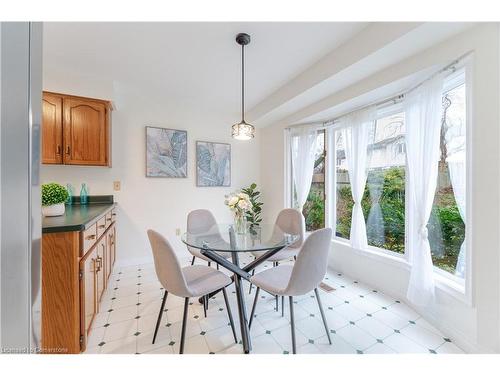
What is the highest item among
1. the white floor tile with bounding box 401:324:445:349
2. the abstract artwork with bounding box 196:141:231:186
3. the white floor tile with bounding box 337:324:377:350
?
the abstract artwork with bounding box 196:141:231:186

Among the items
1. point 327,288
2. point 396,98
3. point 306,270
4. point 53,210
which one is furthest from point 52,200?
point 396,98

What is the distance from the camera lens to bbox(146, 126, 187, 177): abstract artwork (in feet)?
10.2

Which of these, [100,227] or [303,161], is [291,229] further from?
[100,227]

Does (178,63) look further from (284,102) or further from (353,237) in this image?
(353,237)

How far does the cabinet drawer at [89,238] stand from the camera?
56.8 inches

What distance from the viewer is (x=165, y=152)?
10.5ft

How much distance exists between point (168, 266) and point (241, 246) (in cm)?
52

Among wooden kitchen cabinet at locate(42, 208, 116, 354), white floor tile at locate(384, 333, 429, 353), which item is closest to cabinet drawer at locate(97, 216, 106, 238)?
wooden kitchen cabinet at locate(42, 208, 116, 354)

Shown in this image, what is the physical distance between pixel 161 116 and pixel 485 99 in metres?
3.42

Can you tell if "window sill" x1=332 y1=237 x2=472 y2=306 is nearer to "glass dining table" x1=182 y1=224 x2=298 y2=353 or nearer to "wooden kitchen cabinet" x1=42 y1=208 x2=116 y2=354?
"glass dining table" x1=182 y1=224 x2=298 y2=353

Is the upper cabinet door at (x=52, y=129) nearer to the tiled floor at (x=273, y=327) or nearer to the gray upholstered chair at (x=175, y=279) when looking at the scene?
the tiled floor at (x=273, y=327)

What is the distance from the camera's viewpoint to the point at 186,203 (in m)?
3.41

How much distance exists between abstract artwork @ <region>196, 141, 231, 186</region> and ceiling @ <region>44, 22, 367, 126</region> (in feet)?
3.05

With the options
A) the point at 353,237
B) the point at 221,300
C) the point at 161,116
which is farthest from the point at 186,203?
the point at 353,237
